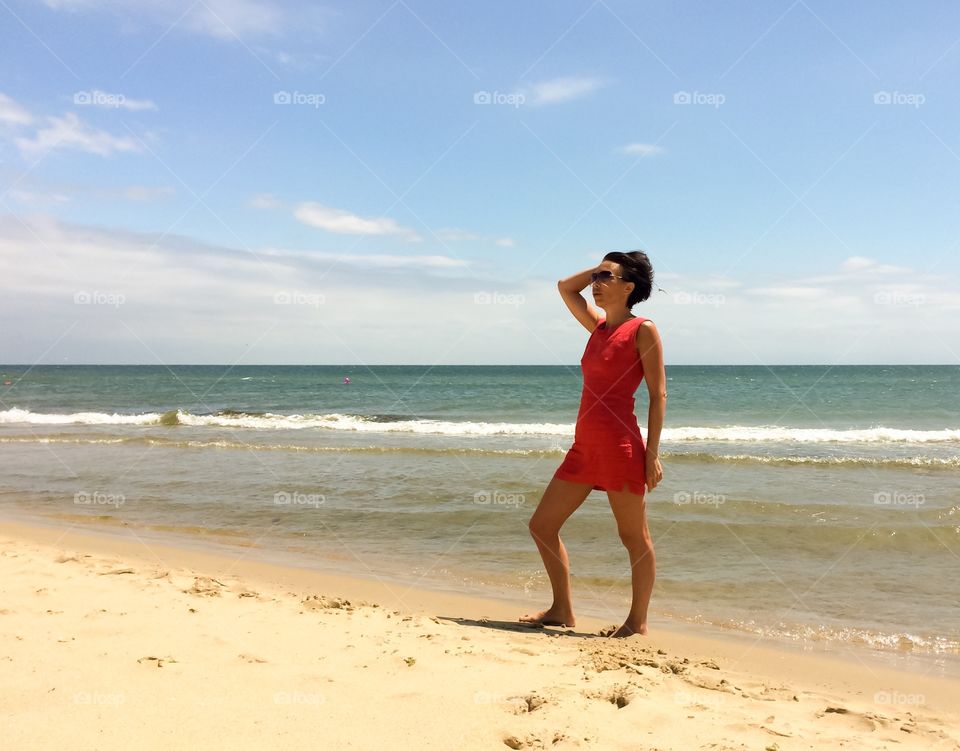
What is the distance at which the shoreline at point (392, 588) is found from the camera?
4.14 meters

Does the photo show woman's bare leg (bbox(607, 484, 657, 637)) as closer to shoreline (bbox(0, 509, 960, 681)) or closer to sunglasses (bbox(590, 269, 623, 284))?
shoreline (bbox(0, 509, 960, 681))

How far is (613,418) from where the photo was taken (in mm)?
3898

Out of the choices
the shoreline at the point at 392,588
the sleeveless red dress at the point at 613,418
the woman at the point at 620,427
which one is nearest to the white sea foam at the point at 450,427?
the shoreline at the point at 392,588

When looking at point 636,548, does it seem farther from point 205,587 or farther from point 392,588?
point 205,587

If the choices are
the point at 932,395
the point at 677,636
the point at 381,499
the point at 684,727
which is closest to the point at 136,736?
the point at 684,727

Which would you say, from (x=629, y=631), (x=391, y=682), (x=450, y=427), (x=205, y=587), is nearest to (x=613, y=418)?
(x=629, y=631)

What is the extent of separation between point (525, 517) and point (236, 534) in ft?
10.2

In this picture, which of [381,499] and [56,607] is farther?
[381,499]

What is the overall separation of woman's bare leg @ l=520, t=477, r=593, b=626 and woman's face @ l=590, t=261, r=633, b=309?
107cm

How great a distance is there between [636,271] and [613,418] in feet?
2.78

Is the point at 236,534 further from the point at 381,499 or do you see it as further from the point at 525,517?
the point at 525,517

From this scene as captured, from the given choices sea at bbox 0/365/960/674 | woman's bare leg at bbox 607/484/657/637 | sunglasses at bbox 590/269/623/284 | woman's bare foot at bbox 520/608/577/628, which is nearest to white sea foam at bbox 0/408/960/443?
sea at bbox 0/365/960/674

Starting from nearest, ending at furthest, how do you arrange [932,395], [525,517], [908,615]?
1. [908,615]
2. [525,517]
3. [932,395]

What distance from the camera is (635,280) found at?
396 centimetres
